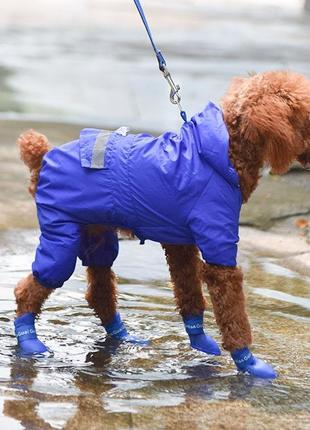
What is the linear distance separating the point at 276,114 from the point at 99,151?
81 cm

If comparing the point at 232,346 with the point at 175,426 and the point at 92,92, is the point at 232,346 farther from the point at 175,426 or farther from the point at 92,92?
the point at 92,92

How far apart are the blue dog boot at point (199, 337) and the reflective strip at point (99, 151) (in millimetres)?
890

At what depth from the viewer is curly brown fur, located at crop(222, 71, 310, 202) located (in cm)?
408

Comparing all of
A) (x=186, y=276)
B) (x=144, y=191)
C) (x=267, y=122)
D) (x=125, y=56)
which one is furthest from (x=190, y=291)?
(x=125, y=56)

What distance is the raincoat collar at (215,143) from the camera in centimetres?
415

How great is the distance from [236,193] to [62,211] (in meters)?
0.79

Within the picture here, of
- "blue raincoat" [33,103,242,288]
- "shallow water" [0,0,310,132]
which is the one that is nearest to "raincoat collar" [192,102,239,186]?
"blue raincoat" [33,103,242,288]

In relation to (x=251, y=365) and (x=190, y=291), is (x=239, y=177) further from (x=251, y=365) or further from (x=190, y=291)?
(x=251, y=365)

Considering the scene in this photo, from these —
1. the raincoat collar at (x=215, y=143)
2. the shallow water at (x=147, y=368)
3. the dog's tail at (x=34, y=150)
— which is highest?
the raincoat collar at (x=215, y=143)

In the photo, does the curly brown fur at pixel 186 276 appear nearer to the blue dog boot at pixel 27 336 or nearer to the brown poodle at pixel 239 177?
the brown poodle at pixel 239 177

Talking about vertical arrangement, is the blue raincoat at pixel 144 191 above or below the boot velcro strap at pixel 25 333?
above

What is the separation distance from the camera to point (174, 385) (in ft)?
13.6

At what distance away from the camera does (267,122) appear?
13.3ft

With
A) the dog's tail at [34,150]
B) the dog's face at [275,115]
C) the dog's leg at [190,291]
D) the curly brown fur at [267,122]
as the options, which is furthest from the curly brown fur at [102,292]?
the dog's face at [275,115]
